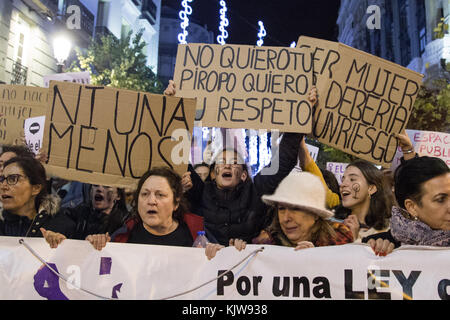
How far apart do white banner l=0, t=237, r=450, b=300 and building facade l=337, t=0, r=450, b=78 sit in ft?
31.0

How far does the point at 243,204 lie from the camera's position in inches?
141

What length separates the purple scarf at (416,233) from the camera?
293 centimetres

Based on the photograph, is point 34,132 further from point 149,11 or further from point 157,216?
point 149,11

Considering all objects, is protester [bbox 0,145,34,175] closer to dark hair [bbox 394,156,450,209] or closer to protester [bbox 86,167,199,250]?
protester [bbox 86,167,199,250]

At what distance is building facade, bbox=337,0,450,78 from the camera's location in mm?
16953

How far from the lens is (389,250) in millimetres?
2867

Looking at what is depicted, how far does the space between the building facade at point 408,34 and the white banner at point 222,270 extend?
31.0 feet

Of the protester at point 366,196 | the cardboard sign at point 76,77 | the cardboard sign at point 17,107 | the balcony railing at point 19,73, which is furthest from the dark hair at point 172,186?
the balcony railing at point 19,73

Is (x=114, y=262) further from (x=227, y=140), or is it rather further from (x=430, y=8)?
(x=430, y=8)

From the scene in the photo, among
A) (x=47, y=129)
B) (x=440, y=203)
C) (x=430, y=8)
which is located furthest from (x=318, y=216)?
(x=430, y=8)

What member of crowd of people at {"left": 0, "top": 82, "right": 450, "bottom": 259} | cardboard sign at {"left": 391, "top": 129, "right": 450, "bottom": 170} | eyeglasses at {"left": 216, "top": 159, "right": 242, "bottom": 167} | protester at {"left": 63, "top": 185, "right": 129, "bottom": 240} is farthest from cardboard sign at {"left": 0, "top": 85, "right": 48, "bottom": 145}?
cardboard sign at {"left": 391, "top": 129, "right": 450, "bottom": 170}

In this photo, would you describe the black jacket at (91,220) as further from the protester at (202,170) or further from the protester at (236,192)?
the protester at (202,170)

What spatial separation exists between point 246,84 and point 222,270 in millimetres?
1684

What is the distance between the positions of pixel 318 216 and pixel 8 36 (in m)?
13.6
